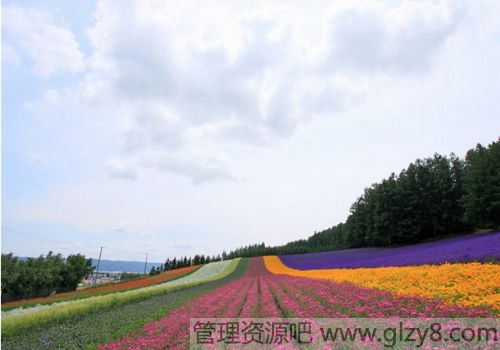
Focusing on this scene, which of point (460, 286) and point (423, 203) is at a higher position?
point (423, 203)

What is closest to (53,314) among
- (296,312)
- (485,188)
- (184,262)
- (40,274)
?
(296,312)

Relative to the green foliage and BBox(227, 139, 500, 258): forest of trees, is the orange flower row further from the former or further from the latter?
the green foliage

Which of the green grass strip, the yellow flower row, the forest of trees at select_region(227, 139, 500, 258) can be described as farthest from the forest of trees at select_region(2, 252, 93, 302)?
the forest of trees at select_region(227, 139, 500, 258)

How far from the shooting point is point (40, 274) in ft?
142

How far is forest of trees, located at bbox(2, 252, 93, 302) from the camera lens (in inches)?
1529

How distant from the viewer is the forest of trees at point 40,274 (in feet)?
127

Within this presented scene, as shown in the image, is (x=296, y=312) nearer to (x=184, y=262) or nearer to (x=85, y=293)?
(x=85, y=293)

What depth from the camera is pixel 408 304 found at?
324 inches

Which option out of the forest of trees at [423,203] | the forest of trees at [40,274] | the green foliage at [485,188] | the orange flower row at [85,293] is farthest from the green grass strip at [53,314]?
the forest of trees at [423,203]

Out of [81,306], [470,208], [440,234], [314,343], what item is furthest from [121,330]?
[440,234]

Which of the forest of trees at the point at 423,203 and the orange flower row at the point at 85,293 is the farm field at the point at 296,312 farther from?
the forest of trees at the point at 423,203

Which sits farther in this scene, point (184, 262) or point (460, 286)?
point (184, 262)

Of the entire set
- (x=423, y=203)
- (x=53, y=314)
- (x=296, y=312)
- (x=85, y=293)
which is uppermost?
(x=423, y=203)

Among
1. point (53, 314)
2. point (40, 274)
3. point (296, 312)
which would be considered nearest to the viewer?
point (296, 312)
